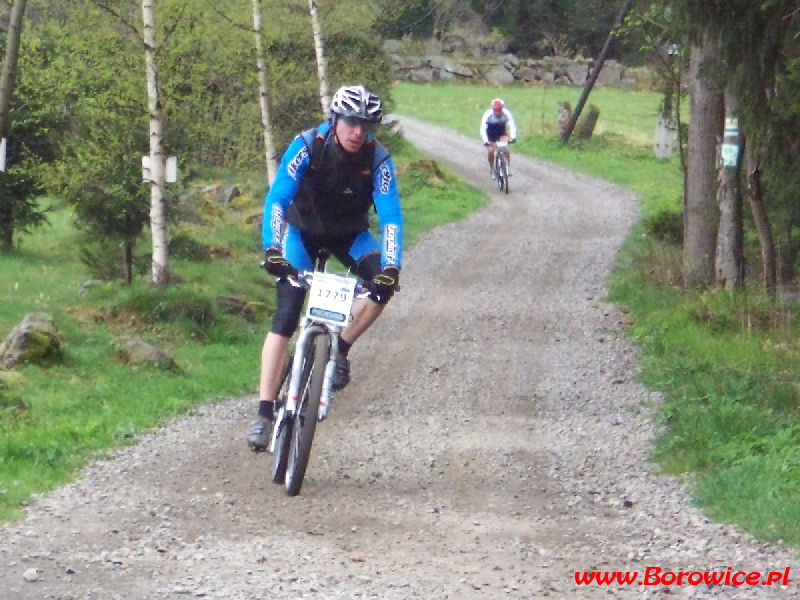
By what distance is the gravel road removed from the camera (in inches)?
217

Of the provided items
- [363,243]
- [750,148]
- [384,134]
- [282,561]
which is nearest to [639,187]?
[384,134]

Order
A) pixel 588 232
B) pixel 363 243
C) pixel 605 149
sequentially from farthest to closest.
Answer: pixel 605 149 < pixel 588 232 < pixel 363 243

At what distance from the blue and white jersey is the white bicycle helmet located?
0.21m

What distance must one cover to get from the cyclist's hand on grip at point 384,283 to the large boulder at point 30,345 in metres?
5.06

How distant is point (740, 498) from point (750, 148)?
781cm

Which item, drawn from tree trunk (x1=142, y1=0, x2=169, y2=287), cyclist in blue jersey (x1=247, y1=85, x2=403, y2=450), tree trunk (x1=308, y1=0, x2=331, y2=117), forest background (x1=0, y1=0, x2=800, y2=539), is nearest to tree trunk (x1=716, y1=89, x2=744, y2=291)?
forest background (x1=0, y1=0, x2=800, y2=539)

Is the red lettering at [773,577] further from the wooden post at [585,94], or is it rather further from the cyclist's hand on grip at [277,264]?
the wooden post at [585,94]

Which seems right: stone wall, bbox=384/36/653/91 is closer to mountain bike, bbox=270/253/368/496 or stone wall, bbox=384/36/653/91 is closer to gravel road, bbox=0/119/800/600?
gravel road, bbox=0/119/800/600

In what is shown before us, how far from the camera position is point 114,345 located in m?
12.2

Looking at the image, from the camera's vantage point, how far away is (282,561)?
5738mm

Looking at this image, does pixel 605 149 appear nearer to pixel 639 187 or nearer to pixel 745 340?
pixel 639 187

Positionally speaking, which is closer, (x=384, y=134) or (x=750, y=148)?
(x=750, y=148)

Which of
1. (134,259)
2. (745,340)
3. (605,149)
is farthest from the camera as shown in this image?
(605,149)

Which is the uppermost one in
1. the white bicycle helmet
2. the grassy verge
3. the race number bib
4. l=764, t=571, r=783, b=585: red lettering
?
the white bicycle helmet
